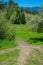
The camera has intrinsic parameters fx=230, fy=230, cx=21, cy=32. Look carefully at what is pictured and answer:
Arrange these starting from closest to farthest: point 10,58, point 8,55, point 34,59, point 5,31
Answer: point 10,58, point 34,59, point 8,55, point 5,31

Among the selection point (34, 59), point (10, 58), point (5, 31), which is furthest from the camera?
point (5, 31)

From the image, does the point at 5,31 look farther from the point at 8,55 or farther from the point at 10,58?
the point at 10,58

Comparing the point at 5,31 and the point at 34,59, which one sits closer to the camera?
the point at 34,59

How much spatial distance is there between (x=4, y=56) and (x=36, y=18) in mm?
17115

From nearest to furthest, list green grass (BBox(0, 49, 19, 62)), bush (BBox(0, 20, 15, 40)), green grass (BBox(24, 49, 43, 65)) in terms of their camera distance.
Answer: green grass (BBox(24, 49, 43, 65)) < green grass (BBox(0, 49, 19, 62)) < bush (BBox(0, 20, 15, 40))

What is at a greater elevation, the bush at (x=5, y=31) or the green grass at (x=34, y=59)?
the bush at (x=5, y=31)

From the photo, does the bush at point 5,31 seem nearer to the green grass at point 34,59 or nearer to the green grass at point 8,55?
the green grass at point 8,55

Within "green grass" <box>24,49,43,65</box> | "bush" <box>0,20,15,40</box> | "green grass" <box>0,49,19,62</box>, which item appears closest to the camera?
"green grass" <box>24,49,43,65</box>

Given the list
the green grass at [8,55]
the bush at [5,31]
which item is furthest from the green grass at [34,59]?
the bush at [5,31]

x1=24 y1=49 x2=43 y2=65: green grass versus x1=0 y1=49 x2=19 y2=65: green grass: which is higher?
x1=0 y1=49 x2=19 y2=65: green grass

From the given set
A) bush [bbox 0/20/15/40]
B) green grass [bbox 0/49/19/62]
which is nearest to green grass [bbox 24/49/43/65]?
green grass [bbox 0/49/19/62]

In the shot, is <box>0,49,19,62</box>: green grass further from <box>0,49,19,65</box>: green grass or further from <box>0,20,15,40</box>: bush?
<box>0,20,15,40</box>: bush

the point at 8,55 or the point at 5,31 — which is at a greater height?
the point at 5,31

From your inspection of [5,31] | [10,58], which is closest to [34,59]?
[10,58]
